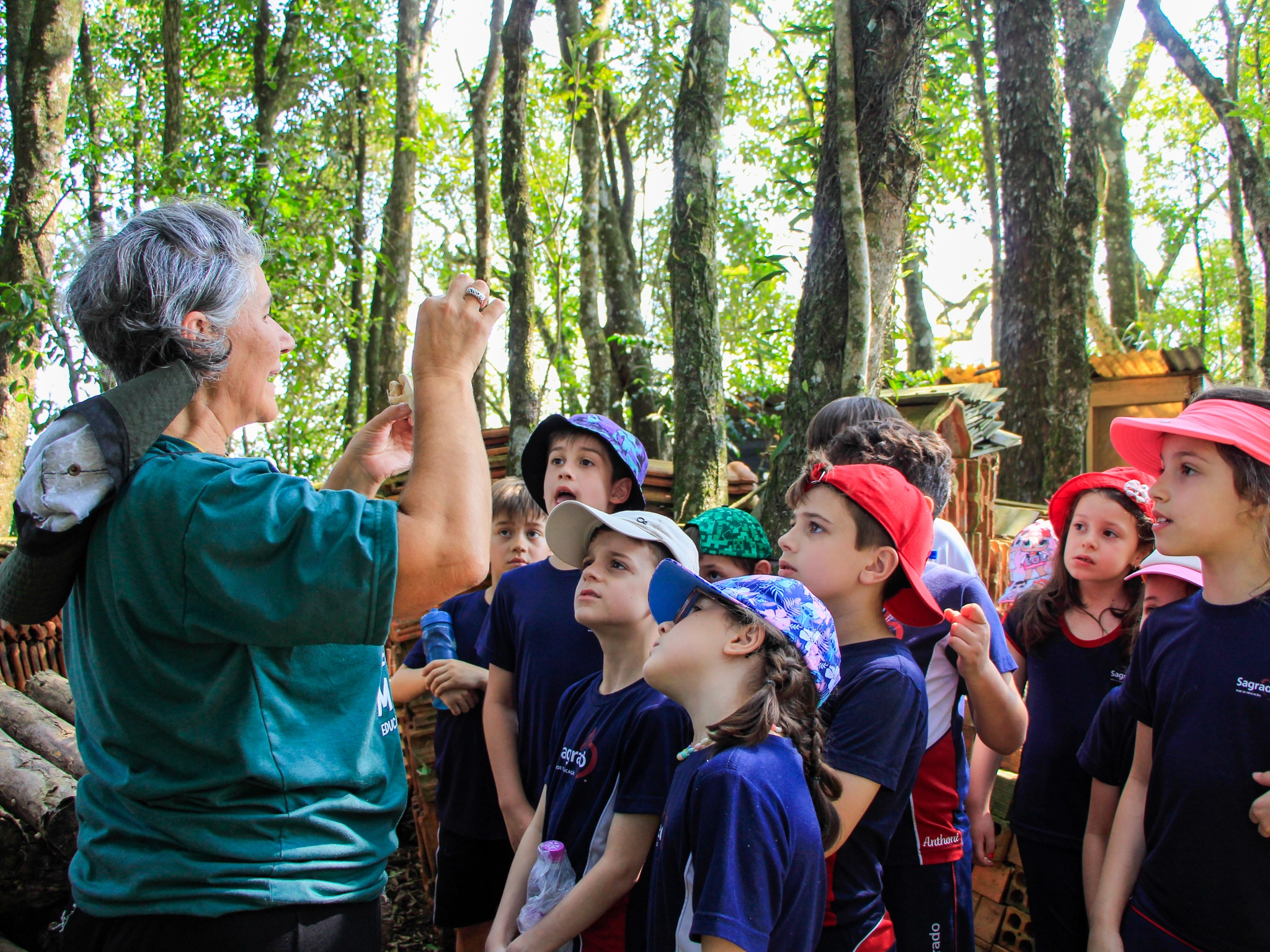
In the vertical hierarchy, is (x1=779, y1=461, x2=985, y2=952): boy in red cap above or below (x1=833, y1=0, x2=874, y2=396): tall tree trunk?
below

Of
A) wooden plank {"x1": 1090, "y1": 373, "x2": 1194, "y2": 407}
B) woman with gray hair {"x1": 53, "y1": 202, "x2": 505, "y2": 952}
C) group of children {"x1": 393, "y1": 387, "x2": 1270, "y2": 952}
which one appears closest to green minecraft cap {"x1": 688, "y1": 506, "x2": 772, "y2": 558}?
group of children {"x1": 393, "y1": 387, "x2": 1270, "y2": 952}

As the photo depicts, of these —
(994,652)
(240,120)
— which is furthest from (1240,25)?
(994,652)

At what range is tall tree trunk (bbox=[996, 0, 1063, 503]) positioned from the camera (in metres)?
7.68

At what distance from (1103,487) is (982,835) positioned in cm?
119

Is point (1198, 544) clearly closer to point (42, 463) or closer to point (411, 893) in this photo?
point (42, 463)

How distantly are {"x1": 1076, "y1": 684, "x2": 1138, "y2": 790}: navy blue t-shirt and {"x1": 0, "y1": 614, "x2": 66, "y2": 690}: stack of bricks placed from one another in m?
6.58

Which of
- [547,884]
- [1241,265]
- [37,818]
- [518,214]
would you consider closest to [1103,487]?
[547,884]

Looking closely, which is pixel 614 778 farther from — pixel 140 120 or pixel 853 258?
pixel 140 120

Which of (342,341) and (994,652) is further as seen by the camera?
(342,341)

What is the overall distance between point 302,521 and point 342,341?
15846 mm

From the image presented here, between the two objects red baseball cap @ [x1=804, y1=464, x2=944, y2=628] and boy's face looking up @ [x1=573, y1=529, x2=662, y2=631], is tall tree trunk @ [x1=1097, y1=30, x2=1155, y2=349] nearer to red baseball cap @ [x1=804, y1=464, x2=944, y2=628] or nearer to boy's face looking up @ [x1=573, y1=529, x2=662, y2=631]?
red baseball cap @ [x1=804, y1=464, x2=944, y2=628]

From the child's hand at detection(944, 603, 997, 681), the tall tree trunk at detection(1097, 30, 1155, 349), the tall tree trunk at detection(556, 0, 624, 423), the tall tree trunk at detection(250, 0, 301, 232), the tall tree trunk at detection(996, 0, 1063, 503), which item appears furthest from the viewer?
the tall tree trunk at detection(1097, 30, 1155, 349)

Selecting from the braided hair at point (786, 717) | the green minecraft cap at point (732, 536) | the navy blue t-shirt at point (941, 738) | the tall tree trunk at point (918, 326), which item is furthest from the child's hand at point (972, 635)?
the tall tree trunk at point (918, 326)

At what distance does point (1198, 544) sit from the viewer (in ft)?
6.70
